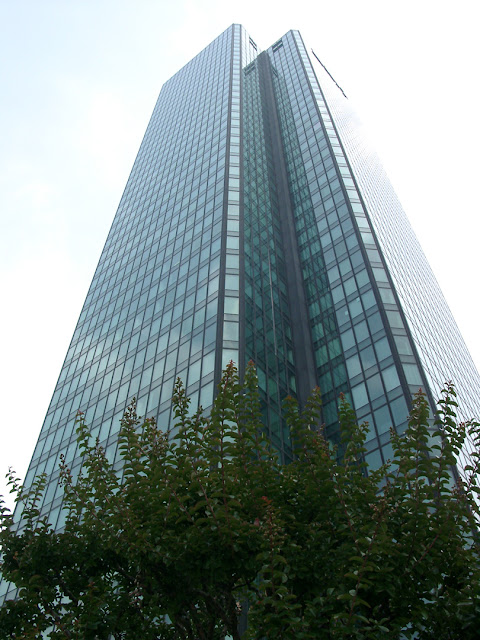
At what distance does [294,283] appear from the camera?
51.6 meters

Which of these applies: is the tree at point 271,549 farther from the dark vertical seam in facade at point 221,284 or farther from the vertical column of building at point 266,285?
the vertical column of building at point 266,285

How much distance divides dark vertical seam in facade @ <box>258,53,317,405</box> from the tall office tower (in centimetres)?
18

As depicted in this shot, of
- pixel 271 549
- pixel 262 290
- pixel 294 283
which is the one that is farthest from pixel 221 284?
pixel 271 549

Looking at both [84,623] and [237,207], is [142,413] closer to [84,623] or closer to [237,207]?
[237,207]

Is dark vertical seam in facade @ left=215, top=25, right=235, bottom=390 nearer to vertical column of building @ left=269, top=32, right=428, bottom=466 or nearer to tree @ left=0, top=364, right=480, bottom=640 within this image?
tree @ left=0, top=364, right=480, bottom=640

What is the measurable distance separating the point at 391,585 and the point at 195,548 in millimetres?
3859

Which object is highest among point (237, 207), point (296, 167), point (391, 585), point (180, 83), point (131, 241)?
point (180, 83)

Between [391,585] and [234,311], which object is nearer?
[391,585]

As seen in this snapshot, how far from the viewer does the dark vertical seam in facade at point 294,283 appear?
140 feet

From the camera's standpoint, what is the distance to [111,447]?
40375mm

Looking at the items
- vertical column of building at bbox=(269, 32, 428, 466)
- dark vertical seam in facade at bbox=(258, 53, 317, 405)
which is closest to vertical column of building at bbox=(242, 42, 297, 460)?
dark vertical seam in facade at bbox=(258, 53, 317, 405)

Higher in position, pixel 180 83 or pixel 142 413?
pixel 180 83

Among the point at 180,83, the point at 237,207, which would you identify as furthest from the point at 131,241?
the point at 180,83

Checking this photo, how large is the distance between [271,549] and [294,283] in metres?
42.4
